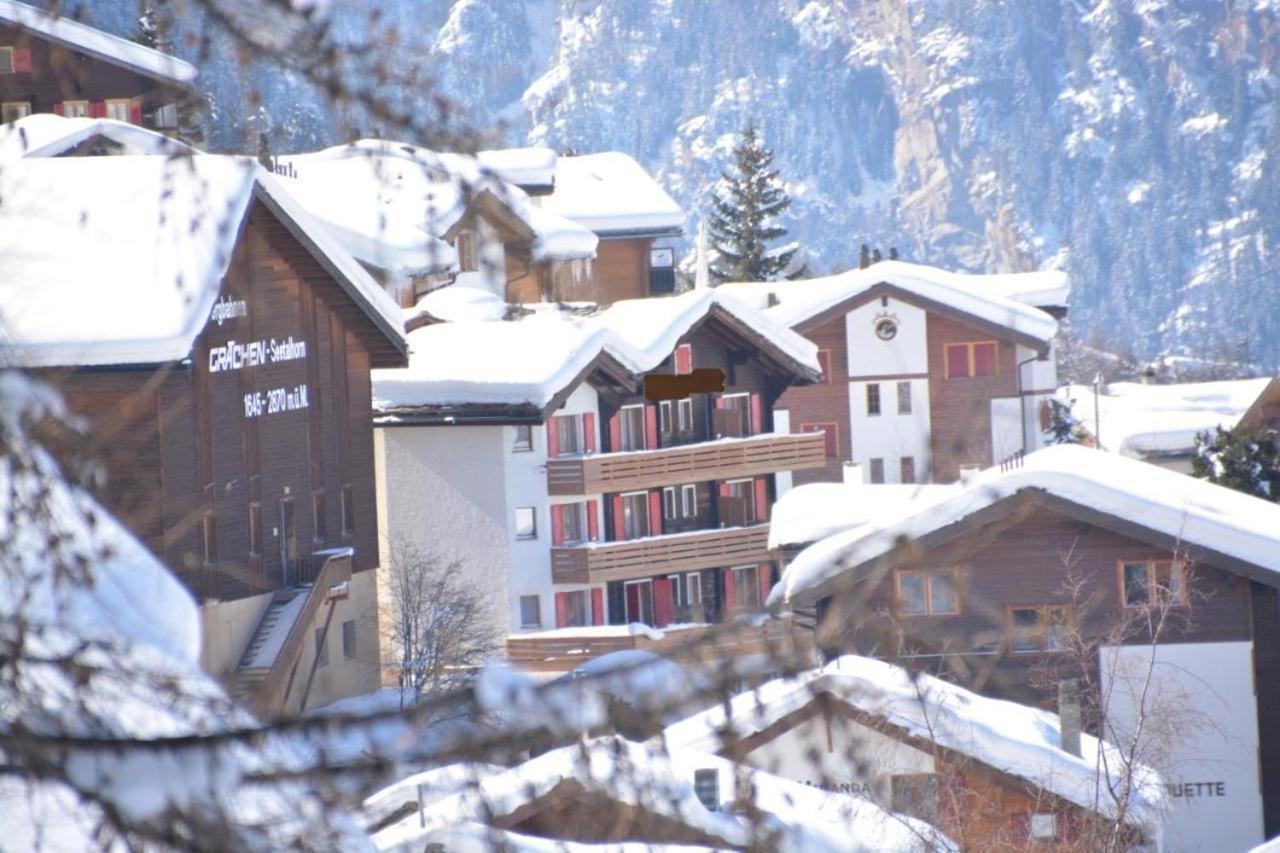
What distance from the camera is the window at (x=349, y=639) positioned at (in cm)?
3166

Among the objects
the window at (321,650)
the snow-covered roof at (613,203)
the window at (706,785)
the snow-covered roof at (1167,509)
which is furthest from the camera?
the snow-covered roof at (613,203)

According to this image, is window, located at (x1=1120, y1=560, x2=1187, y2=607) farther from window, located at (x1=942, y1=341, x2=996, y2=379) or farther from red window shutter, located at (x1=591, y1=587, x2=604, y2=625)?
window, located at (x1=942, y1=341, x2=996, y2=379)

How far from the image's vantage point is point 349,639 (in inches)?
1256

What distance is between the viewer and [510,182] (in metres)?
4.07

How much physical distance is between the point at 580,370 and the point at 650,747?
32.8 meters

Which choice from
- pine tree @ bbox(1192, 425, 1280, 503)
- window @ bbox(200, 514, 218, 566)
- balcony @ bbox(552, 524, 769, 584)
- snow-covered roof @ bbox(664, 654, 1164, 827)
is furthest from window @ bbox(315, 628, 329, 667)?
pine tree @ bbox(1192, 425, 1280, 503)

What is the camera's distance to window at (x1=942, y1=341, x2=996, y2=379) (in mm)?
54500

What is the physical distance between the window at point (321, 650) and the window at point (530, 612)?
26.4ft

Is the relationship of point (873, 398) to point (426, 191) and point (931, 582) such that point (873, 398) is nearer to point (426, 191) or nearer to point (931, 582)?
point (931, 582)

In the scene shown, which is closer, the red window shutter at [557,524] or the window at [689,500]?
the red window shutter at [557,524]

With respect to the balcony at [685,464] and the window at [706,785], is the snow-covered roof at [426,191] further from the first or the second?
the balcony at [685,464]

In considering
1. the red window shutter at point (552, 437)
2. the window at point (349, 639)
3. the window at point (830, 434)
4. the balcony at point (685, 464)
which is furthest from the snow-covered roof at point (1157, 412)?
the window at point (349, 639)

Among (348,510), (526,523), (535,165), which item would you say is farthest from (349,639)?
(535,165)

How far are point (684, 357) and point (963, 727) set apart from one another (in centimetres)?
2291
